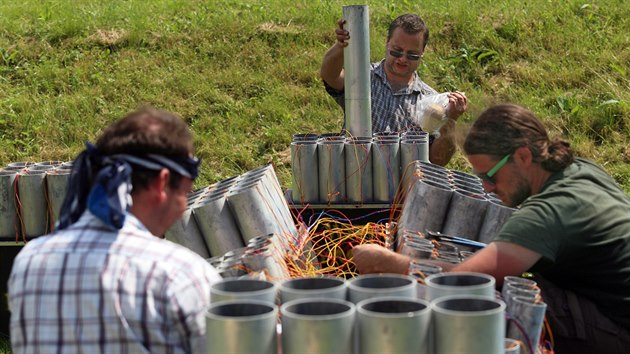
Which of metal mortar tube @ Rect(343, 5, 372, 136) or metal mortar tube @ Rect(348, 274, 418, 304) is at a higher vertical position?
metal mortar tube @ Rect(343, 5, 372, 136)

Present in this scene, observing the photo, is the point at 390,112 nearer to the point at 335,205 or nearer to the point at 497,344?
the point at 335,205

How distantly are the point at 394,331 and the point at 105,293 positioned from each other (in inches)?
36.6

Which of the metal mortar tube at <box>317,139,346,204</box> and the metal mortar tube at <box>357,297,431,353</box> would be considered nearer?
the metal mortar tube at <box>357,297,431,353</box>

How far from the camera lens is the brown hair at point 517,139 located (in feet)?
14.0

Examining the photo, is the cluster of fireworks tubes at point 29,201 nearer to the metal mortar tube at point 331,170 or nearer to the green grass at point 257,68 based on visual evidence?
the metal mortar tube at point 331,170

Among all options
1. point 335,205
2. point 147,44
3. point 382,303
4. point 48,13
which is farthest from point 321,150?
point 48,13

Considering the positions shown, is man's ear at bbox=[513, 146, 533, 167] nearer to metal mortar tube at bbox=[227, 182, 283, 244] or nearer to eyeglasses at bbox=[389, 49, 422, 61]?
metal mortar tube at bbox=[227, 182, 283, 244]

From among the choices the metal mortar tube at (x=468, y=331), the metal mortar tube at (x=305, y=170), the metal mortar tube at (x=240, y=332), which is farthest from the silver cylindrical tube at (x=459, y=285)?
the metal mortar tube at (x=305, y=170)

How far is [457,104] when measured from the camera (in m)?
6.41

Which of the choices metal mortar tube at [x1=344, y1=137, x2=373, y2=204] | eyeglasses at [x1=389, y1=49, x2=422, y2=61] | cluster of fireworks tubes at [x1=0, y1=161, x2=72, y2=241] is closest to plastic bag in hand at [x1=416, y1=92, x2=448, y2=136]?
eyeglasses at [x1=389, y1=49, x2=422, y2=61]

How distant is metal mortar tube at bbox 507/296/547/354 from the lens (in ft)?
11.3

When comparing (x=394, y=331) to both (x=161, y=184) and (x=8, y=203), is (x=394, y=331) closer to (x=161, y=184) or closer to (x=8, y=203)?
(x=161, y=184)

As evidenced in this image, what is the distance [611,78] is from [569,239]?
28.9ft

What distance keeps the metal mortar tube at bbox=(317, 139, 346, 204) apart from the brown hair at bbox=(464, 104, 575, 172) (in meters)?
1.80
